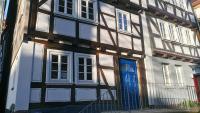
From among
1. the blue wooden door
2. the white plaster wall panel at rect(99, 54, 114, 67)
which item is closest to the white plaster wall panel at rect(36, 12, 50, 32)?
the white plaster wall panel at rect(99, 54, 114, 67)

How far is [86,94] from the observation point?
969 cm

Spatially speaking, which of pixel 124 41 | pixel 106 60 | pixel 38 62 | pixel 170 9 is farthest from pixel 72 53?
pixel 170 9

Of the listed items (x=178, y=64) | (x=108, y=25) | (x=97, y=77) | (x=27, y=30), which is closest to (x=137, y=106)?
(x=97, y=77)

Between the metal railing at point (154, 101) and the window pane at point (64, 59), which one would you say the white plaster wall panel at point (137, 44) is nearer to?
the metal railing at point (154, 101)

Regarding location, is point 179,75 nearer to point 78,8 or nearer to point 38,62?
point 78,8

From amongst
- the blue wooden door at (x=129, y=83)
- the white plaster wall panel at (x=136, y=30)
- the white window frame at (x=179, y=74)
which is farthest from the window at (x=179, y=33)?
the blue wooden door at (x=129, y=83)

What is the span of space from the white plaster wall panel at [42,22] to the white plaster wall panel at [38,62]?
2.43 ft

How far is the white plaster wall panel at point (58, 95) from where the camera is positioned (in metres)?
8.62

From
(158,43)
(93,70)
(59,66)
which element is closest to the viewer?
(59,66)

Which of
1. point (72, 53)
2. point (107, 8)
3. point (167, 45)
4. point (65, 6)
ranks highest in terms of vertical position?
point (107, 8)

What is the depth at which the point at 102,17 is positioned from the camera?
37.8ft

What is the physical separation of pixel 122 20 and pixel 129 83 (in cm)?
386

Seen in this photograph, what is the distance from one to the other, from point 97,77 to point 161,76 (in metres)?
5.39

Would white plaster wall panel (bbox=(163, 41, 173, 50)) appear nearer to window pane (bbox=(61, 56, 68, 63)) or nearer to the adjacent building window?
the adjacent building window
